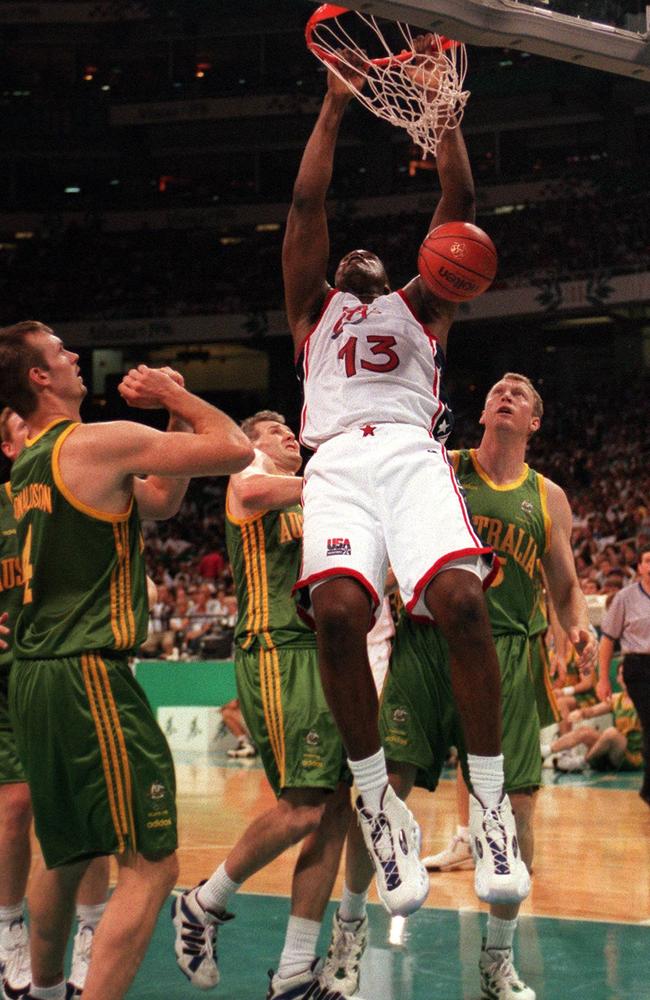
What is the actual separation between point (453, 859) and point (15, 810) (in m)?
3.68

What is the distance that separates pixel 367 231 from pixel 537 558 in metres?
27.9

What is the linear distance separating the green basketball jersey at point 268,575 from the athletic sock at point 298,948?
116cm

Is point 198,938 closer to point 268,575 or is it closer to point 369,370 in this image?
point 268,575

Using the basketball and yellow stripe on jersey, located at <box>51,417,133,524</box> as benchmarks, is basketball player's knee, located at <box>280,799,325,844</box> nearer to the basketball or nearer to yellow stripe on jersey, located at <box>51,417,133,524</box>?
yellow stripe on jersey, located at <box>51,417,133,524</box>

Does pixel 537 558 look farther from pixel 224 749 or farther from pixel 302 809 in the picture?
pixel 224 749

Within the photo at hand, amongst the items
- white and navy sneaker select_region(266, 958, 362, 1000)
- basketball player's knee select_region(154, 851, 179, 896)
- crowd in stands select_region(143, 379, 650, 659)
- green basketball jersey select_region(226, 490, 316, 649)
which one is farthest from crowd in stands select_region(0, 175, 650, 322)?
basketball player's knee select_region(154, 851, 179, 896)

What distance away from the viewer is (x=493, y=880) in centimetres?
416

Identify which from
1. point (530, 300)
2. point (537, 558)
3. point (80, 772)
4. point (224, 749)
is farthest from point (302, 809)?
point (530, 300)

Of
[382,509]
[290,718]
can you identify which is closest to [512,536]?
[290,718]

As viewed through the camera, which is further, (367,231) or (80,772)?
(367,231)

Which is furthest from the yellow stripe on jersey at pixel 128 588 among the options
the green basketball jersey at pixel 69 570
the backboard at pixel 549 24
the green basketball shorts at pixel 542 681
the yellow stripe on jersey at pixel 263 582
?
the green basketball shorts at pixel 542 681

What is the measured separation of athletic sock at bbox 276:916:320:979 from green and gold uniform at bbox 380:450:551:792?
2.92ft

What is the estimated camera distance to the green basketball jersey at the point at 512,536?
6.04 m

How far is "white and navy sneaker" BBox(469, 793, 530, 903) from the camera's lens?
163 inches
